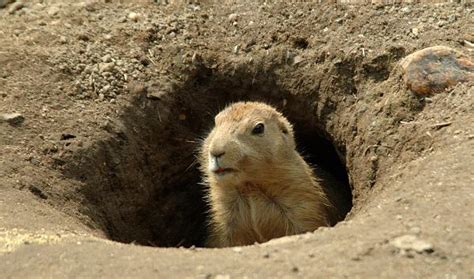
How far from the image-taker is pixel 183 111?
967 cm

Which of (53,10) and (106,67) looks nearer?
(106,67)

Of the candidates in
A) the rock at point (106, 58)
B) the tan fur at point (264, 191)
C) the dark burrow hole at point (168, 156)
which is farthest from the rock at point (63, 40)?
the tan fur at point (264, 191)

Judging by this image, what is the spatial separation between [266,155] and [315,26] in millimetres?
1738

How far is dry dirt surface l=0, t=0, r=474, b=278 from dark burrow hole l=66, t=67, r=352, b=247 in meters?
0.02

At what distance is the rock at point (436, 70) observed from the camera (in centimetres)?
763

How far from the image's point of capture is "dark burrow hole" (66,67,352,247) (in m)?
8.49

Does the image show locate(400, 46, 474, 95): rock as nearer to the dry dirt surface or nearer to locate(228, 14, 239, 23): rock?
the dry dirt surface

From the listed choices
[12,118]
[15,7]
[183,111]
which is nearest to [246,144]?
[183,111]

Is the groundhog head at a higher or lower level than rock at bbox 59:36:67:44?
lower

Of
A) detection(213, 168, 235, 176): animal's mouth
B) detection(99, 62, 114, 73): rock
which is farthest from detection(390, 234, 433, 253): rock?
detection(99, 62, 114, 73): rock

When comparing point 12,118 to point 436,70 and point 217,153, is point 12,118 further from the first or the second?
point 436,70

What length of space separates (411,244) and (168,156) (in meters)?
5.05

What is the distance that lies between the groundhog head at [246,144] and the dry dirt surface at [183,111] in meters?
0.64

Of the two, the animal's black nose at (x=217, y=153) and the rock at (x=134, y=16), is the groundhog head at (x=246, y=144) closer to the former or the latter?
the animal's black nose at (x=217, y=153)
